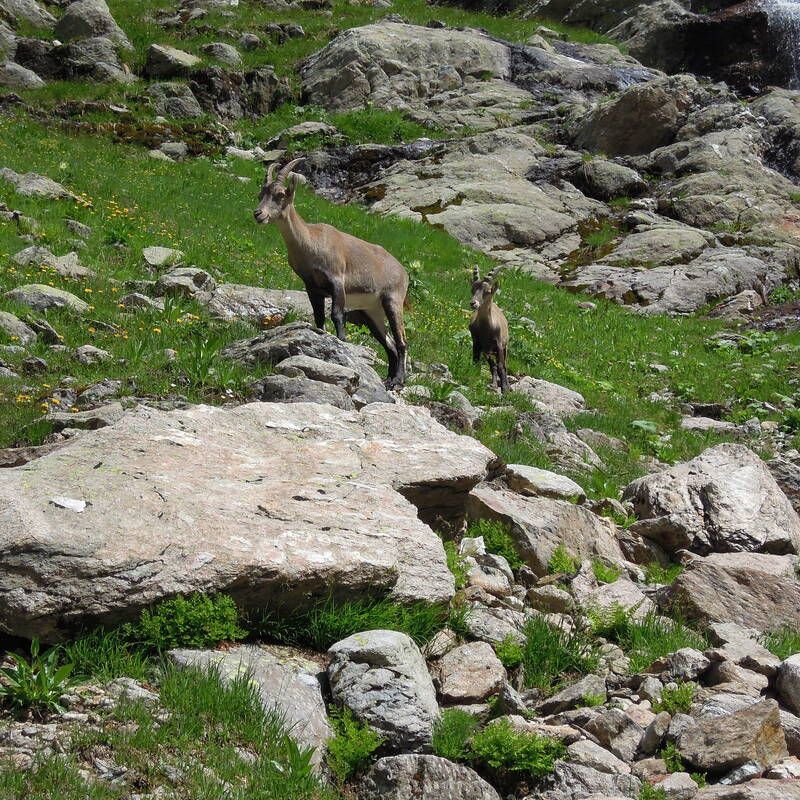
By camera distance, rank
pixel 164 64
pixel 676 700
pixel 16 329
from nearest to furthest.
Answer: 1. pixel 676 700
2. pixel 16 329
3. pixel 164 64

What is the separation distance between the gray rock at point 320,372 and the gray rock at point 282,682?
4156 millimetres

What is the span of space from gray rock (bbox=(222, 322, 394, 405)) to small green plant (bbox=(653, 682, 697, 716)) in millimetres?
4658

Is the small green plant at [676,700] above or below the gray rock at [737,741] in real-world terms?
below

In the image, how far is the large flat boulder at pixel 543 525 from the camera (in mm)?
6703

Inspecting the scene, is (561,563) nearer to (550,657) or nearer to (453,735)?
(550,657)

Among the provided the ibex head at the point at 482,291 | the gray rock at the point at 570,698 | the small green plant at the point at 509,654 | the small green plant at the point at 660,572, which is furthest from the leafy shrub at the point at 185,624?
the ibex head at the point at 482,291

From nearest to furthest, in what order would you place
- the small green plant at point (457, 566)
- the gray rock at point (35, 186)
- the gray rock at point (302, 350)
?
the small green plant at point (457, 566)
the gray rock at point (302, 350)
the gray rock at point (35, 186)

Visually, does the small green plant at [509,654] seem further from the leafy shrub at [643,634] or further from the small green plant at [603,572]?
the small green plant at [603,572]

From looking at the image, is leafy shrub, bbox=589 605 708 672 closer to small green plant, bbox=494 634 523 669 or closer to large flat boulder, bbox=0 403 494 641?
small green plant, bbox=494 634 523 669

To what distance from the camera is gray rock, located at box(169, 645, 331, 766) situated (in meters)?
4.18

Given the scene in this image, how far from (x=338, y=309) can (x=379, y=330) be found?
99 cm

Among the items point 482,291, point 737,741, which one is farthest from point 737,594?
point 482,291

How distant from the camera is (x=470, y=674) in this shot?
4957 mm

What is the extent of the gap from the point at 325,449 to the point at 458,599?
4.77ft
